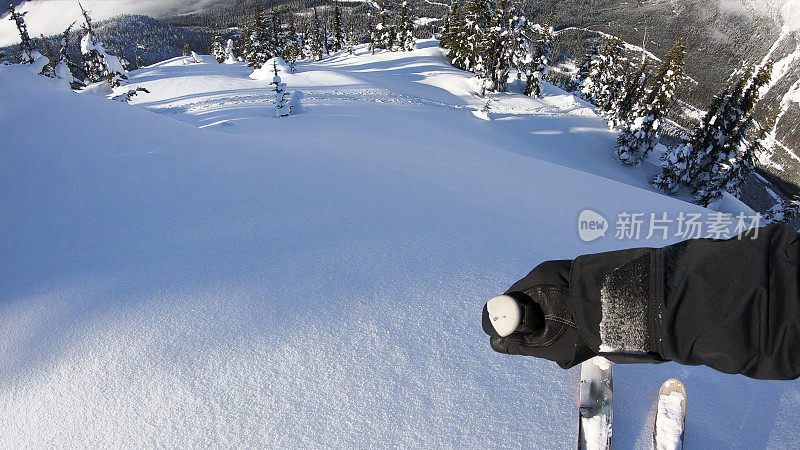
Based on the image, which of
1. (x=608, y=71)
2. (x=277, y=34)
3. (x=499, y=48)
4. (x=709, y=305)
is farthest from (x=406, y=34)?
(x=709, y=305)

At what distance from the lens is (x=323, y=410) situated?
8.11 feet

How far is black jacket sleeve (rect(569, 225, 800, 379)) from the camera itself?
1.24 m

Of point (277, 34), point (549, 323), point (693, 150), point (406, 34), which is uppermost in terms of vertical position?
point (277, 34)

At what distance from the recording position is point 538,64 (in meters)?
38.9

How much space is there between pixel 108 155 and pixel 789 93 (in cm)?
25177

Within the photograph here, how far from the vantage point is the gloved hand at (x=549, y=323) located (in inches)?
63.4

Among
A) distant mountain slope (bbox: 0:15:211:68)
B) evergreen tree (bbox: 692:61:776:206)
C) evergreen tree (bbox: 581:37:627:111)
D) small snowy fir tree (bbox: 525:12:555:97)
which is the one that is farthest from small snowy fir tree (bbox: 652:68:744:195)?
distant mountain slope (bbox: 0:15:211:68)

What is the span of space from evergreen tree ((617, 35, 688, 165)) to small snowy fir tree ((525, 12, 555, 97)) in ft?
35.4

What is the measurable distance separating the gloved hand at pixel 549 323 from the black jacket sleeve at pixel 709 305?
0.13 metres

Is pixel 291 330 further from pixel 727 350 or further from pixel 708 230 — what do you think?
pixel 708 230

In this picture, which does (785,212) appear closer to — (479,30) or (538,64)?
(538,64)

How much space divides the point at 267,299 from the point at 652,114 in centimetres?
3555

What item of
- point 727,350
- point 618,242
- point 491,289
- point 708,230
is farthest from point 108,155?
point 708,230

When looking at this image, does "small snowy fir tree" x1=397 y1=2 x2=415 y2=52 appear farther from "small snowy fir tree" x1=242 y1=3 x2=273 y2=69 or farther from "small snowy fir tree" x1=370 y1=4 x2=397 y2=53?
"small snowy fir tree" x1=242 y1=3 x2=273 y2=69
